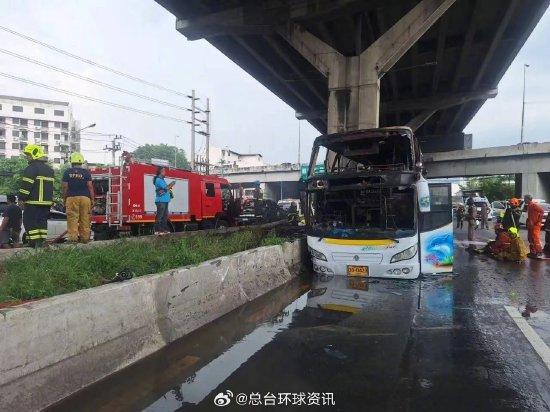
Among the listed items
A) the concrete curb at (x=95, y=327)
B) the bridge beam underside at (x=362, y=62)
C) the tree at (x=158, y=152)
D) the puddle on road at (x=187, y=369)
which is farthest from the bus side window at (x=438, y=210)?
the tree at (x=158, y=152)

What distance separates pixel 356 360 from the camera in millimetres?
3969

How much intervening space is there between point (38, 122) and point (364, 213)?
4004 inches

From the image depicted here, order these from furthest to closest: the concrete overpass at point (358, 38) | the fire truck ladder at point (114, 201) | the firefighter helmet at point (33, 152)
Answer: the concrete overpass at point (358, 38), the fire truck ladder at point (114, 201), the firefighter helmet at point (33, 152)

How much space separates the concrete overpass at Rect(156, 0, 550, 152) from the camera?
1433 cm

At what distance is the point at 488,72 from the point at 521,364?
21789 mm

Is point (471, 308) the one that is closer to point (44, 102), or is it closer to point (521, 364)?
point (521, 364)

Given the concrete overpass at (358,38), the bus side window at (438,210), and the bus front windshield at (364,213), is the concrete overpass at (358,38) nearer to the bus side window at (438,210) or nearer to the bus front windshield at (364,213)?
the bus front windshield at (364,213)

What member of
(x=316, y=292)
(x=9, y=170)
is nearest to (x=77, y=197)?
(x=316, y=292)

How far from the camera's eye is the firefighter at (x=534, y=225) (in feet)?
38.3

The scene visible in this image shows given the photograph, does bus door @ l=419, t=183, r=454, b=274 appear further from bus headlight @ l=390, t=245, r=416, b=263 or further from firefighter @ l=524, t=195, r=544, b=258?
firefighter @ l=524, t=195, r=544, b=258

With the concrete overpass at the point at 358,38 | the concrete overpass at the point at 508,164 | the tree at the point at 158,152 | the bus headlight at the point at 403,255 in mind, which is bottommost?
the bus headlight at the point at 403,255

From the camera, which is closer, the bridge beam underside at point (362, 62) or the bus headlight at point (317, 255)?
the bus headlight at point (317, 255)

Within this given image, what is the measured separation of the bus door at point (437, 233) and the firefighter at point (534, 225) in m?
5.13

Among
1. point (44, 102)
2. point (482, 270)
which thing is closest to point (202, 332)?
point (482, 270)
